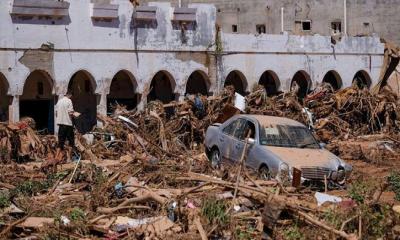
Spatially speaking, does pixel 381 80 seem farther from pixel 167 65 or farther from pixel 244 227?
pixel 244 227

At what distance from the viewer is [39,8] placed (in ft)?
78.7

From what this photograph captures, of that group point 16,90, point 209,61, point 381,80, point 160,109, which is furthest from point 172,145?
point 381,80

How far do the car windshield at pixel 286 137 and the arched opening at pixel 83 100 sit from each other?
477 inches

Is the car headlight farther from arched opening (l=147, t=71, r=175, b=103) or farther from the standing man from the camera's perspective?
arched opening (l=147, t=71, r=175, b=103)

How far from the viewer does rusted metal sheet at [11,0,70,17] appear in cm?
2353

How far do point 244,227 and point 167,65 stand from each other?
57.4ft

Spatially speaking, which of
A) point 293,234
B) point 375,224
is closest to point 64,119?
point 293,234

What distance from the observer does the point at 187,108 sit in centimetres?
2522

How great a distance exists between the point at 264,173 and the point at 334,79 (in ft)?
70.1

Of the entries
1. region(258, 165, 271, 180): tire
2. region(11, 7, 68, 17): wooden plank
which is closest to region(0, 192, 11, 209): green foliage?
region(258, 165, 271, 180): tire

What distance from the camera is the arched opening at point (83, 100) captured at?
27.7 m

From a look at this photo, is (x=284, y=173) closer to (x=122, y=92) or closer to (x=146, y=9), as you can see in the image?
(x=146, y=9)

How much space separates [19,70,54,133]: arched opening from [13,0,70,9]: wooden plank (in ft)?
9.72

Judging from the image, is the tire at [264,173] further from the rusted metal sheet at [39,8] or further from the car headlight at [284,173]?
the rusted metal sheet at [39,8]
